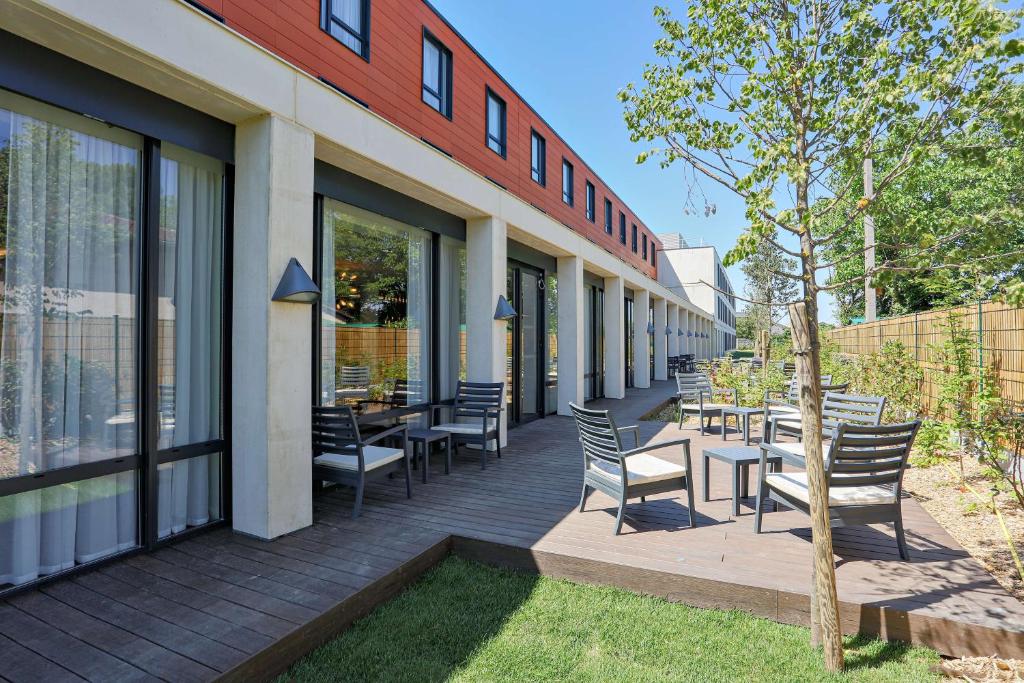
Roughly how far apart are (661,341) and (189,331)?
1846cm

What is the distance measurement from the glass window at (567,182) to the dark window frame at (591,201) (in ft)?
4.00

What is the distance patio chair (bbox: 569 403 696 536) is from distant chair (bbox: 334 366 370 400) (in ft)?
8.04

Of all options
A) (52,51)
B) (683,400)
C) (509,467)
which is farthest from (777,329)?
(52,51)

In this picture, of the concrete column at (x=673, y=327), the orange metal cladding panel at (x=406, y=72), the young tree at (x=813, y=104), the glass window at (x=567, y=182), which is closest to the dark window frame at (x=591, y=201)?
the glass window at (x=567, y=182)

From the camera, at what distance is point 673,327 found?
22.6 metres

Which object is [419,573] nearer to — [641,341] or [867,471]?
[867,471]

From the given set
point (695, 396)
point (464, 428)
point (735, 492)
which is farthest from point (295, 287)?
point (695, 396)

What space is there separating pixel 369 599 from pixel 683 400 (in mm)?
7134

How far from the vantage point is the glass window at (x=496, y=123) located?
30.2 ft

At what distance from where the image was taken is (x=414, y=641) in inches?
113

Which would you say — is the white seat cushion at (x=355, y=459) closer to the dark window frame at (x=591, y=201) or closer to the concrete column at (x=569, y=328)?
the concrete column at (x=569, y=328)

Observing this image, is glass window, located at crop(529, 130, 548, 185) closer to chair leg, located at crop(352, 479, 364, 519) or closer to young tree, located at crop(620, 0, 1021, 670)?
young tree, located at crop(620, 0, 1021, 670)

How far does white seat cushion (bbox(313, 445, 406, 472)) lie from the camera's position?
4535 mm

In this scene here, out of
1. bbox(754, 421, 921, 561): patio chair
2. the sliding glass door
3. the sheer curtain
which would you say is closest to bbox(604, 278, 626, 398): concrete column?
bbox(754, 421, 921, 561): patio chair
